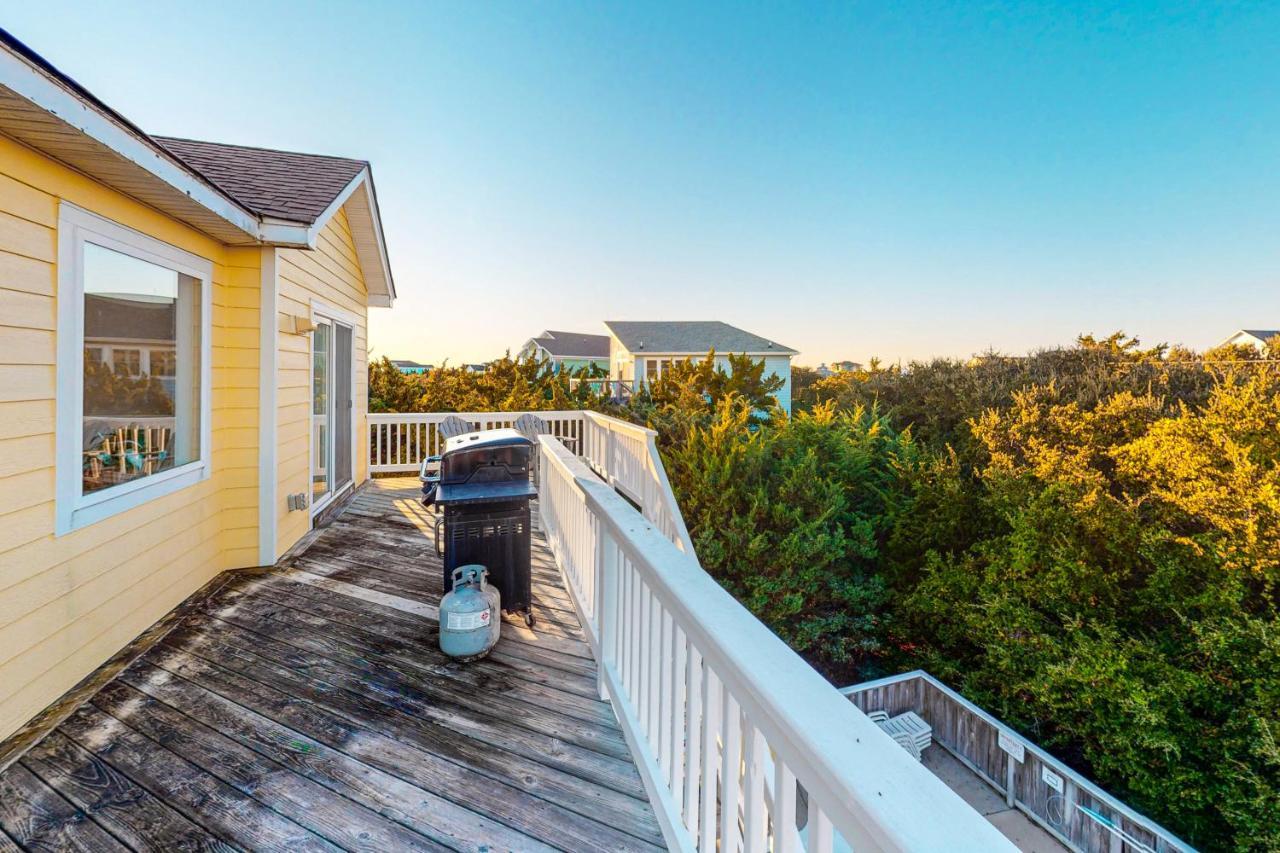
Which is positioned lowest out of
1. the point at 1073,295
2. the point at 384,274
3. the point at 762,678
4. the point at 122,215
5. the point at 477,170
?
the point at 762,678

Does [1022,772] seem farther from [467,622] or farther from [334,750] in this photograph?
[334,750]

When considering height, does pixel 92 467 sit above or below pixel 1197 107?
below

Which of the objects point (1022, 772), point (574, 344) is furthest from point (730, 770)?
point (574, 344)

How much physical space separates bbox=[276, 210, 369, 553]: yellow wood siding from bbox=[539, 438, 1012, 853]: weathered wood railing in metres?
2.96

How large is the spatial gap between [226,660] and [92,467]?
116cm

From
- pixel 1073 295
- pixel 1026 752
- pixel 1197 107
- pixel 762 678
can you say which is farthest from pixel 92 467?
pixel 1073 295

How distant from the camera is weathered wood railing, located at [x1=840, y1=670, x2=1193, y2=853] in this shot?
15.5 ft

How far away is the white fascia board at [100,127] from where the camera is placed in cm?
177

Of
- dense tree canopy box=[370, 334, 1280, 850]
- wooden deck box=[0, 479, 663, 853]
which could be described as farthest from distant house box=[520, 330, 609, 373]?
wooden deck box=[0, 479, 663, 853]

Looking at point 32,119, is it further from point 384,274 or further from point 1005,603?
point 1005,603

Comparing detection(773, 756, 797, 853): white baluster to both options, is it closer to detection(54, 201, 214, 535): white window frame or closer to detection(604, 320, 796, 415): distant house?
detection(54, 201, 214, 535): white window frame

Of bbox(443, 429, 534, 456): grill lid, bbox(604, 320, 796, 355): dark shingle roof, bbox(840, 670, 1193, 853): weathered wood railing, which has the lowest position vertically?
bbox(840, 670, 1193, 853): weathered wood railing

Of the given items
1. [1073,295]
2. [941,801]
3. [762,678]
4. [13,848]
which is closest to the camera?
[941,801]

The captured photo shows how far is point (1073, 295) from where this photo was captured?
14367mm
